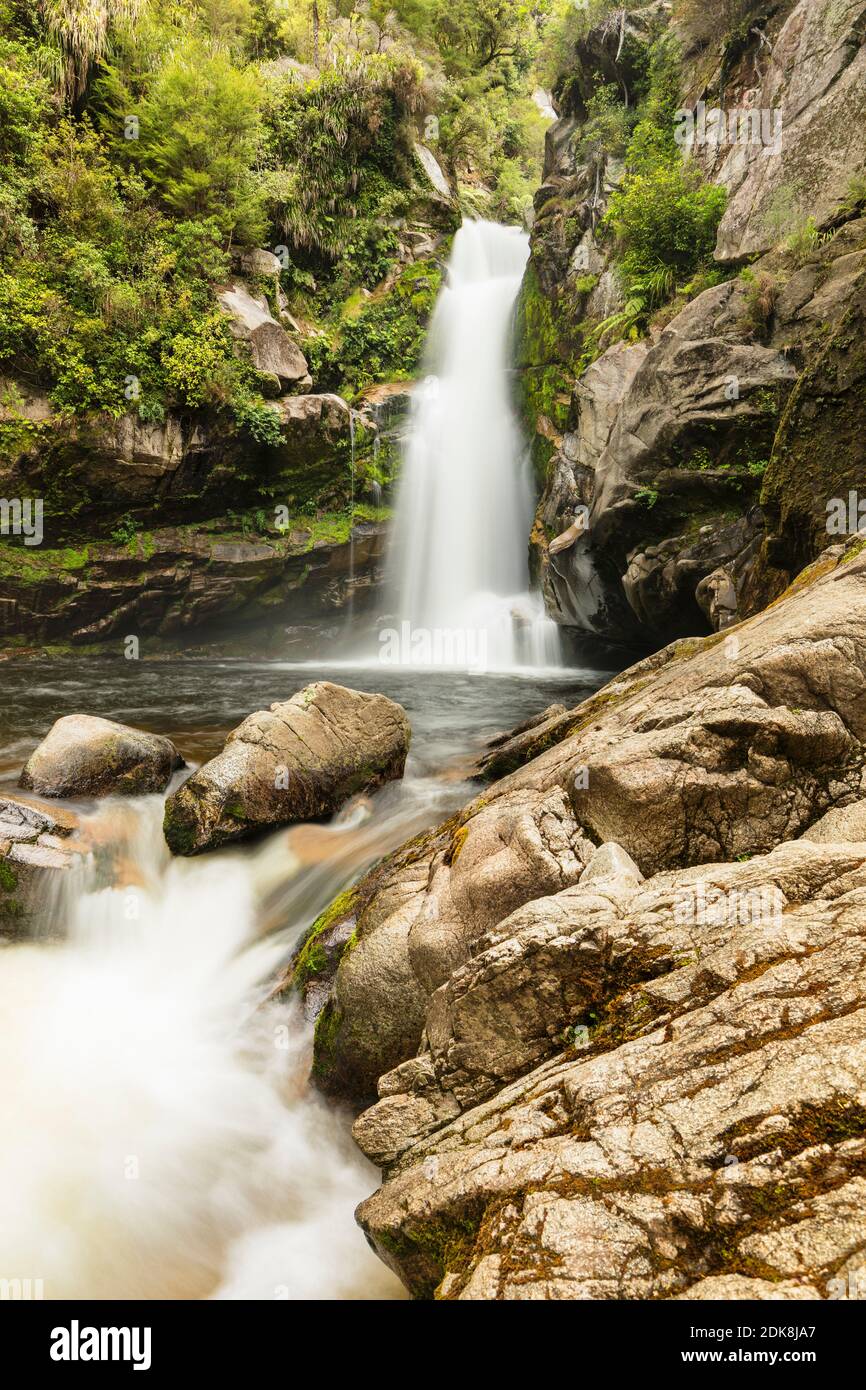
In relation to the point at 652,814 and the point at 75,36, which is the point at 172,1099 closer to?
the point at 652,814

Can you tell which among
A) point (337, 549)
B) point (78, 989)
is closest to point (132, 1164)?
point (78, 989)

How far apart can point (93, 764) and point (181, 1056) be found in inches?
144

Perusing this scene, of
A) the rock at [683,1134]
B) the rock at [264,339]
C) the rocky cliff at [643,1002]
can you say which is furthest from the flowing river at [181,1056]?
the rock at [264,339]

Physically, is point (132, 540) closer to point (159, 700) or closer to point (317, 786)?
point (159, 700)

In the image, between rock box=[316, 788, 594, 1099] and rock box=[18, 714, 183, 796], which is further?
rock box=[18, 714, 183, 796]

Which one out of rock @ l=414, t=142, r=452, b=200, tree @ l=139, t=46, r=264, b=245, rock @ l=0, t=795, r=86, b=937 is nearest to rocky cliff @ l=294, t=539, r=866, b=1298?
rock @ l=0, t=795, r=86, b=937

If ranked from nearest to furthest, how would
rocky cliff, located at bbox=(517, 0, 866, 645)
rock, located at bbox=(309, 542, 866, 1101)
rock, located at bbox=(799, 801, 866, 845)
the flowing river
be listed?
1. rock, located at bbox=(799, 801, 866, 845)
2. the flowing river
3. rock, located at bbox=(309, 542, 866, 1101)
4. rocky cliff, located at bbox=(517, 0, 866, 645)

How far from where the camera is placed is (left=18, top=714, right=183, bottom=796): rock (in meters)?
7.37

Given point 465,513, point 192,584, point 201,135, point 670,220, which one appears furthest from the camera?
point 465,513

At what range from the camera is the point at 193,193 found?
1609 cm

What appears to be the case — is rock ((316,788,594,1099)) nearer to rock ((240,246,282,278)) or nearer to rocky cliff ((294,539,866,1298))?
rocky cliff ((294,539,866,1298))

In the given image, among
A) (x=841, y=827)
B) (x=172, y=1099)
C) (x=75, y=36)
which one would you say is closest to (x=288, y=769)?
(x=172, y=1099)

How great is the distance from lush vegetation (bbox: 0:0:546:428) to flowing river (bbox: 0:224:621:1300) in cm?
806
